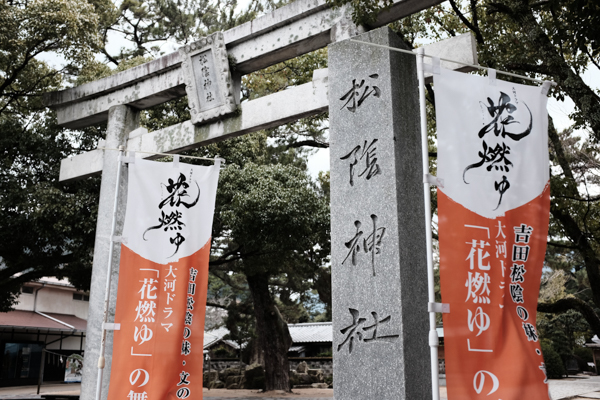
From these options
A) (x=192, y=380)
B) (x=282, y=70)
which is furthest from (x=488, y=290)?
(x=282, y=70)

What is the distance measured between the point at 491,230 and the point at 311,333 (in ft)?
87.3

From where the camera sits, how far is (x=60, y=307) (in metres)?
24.2

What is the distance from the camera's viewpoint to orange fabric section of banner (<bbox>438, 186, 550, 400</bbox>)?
3121 mm

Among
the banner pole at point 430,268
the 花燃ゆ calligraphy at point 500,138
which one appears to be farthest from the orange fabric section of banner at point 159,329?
the 花燃ゆ calligraphy at point 500,138

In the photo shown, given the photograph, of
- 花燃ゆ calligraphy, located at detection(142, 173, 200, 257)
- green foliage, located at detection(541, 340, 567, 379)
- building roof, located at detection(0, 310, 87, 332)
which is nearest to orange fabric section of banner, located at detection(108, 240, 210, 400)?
花燃ゆ calligraphy, located at detection(142, 173, 200, 257)

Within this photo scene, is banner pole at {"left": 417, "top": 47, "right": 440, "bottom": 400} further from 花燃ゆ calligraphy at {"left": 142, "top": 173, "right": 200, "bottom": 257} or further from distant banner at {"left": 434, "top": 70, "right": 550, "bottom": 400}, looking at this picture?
A: 花燃ゆ calligraphy at {"left": 142, "top": 173, "right": 200, "bottom": 257}

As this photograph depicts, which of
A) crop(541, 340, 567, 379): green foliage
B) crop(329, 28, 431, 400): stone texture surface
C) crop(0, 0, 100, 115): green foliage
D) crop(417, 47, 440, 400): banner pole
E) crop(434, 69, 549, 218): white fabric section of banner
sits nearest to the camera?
crop(417, 47, 440, 400): banner pole

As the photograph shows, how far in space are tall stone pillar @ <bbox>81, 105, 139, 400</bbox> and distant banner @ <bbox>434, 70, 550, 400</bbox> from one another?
458 centimetres

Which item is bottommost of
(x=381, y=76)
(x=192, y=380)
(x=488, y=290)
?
(x=192, y=380)

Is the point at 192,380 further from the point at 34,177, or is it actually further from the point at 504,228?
the point at 34,177

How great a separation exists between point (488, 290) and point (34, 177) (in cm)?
1106

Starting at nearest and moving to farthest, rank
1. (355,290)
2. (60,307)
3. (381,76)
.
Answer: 1. (355,290)
2. (381,76)
3. (60,307)

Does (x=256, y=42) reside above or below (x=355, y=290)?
above

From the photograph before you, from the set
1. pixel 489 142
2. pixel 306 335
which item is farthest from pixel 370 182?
pixel 306 335
